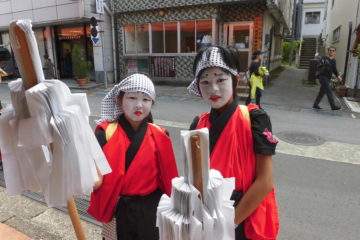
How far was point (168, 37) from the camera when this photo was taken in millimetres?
13797

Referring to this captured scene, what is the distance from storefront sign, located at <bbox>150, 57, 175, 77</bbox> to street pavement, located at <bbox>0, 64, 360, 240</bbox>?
17.6 feet

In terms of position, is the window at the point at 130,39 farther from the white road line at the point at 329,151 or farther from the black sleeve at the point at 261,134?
the black sleeve at the point at 261,134

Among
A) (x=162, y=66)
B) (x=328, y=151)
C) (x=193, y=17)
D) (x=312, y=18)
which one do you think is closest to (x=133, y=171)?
(x=328, y=151)

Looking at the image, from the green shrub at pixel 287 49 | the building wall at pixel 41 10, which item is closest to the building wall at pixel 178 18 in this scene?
the building wall at pixel 41 10

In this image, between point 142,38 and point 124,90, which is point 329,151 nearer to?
point 124,90

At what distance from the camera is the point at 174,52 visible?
1374 centimetres

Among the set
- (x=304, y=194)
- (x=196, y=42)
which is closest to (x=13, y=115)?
(x=304, y=194)

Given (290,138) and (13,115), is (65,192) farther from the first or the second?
(290,138)

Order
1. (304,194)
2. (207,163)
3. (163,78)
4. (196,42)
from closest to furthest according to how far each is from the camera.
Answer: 1. (207,163)
2. (304,194)
3. (196,42)
4. (163,78)

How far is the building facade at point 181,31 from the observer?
12.2m

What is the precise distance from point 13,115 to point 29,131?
4.6 inches

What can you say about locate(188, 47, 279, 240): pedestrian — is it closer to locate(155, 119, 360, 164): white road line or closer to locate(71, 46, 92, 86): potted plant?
locate(155, 119, 360, 164): white road line

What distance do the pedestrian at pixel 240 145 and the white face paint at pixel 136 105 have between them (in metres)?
0.41

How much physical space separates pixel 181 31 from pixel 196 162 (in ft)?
43.4
